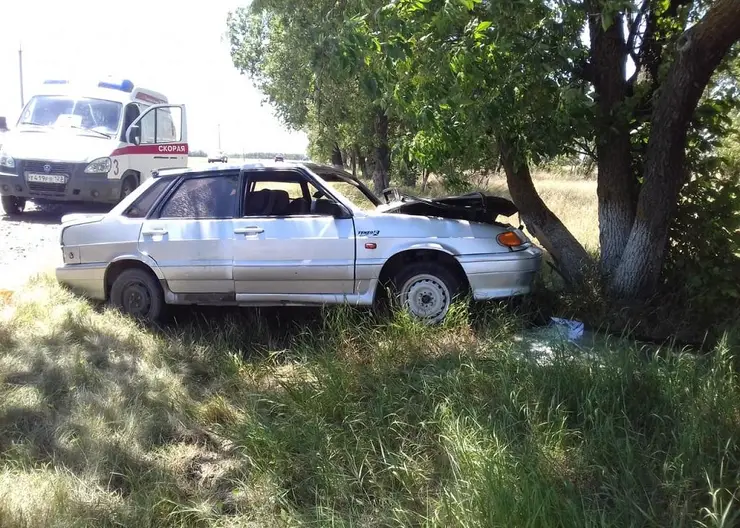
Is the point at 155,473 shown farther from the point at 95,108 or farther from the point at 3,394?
the point at 95,108

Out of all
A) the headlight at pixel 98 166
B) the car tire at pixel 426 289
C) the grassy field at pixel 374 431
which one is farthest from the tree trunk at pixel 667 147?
the headlight at pixel 98 166

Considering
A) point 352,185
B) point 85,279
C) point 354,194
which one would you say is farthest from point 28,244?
point 352,185

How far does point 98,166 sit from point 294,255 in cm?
810

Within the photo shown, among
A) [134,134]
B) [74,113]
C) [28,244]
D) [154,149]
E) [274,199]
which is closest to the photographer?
[274,199]

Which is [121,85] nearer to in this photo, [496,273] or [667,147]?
[496,273]

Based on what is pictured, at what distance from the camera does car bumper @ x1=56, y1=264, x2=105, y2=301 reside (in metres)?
6.13

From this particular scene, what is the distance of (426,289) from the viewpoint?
5.54 m

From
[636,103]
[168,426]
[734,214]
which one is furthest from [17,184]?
[734,214]

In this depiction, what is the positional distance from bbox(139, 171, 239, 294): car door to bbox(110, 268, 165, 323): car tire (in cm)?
21

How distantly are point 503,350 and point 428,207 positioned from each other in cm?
202

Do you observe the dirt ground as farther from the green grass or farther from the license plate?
the green grass

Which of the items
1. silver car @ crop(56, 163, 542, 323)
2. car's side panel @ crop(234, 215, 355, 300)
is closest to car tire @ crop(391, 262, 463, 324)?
silver car @ crop(56, 163, 542, 323)

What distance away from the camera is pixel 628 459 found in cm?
304

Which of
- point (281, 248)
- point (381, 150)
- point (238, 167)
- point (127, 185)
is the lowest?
point (281, 248)
